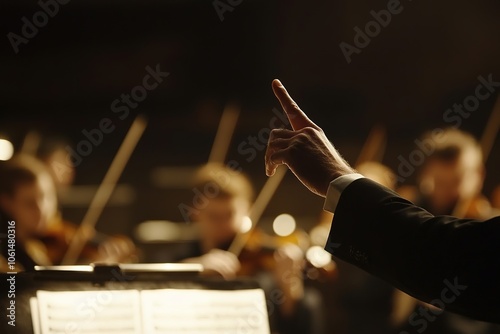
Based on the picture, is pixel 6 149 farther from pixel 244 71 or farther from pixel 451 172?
pixel 451 172

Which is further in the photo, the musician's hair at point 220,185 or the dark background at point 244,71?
the dark background at point 244,71

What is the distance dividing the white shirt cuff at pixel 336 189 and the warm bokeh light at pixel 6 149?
4.79 meters

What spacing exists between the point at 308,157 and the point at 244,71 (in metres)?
4.83

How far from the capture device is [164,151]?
662cm

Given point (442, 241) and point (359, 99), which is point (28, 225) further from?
point (359, 99)

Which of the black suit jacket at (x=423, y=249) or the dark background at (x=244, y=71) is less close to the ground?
the dark background at (x=244, y=71)

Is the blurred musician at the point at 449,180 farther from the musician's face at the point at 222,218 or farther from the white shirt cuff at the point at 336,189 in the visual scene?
the white shirt cuff at the point at 336,189

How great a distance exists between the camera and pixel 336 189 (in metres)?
0.94

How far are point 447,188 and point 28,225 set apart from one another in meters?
1.67

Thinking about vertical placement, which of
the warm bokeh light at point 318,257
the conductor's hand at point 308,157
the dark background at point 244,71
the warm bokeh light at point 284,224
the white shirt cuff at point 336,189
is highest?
the dark background at point 244,71

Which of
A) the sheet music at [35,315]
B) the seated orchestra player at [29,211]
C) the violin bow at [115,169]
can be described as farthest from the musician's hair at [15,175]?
the violin bow at [115,169]

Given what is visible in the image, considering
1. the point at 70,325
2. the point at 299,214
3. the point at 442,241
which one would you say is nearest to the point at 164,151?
the point at 299,214

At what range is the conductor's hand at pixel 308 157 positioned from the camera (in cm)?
97

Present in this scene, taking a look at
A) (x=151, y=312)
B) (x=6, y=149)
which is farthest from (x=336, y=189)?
(x=6, y=149)
